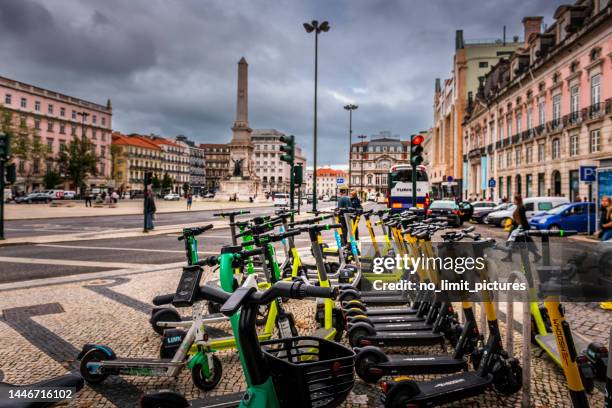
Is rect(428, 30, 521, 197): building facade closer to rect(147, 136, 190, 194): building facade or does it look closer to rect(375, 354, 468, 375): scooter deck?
rect(375, 354, 468, 375): scooter deck

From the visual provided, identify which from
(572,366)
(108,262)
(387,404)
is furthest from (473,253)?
(108,262)

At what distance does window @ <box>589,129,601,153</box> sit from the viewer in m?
28.3

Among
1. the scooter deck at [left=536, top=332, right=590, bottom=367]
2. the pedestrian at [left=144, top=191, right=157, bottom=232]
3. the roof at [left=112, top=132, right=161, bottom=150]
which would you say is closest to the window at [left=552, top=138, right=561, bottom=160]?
the pedestrian at [left=144, top=191, right=157, bottom=232]

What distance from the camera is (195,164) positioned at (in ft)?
497

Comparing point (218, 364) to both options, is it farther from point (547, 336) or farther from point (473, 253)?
point (547, 336)

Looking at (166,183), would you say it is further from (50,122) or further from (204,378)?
(204,378)

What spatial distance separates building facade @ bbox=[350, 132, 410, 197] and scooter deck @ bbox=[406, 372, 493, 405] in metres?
142

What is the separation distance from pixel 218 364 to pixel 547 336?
3.06 metres

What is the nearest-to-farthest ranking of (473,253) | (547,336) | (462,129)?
(473,253)
(547,336)
(462,129)

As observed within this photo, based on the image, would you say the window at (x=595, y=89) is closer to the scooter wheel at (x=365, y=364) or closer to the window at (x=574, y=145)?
the window at (x=574, y=145)

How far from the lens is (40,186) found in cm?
7481

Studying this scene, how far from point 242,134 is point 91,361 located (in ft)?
215

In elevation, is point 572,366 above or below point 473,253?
below

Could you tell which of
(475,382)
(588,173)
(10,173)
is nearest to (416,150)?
(475,382)
